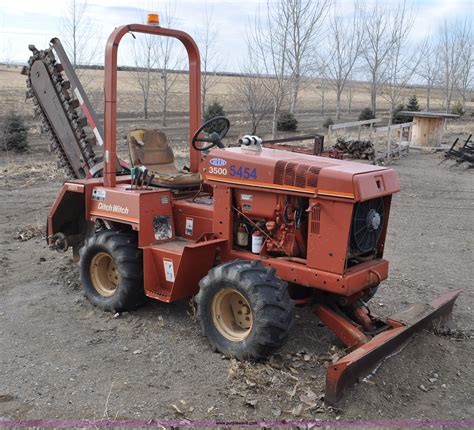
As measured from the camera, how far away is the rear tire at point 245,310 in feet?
14.1

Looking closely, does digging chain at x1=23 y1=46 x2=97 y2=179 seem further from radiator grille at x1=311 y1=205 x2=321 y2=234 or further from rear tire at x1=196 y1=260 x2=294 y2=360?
radiator grille at x1=311 y1=205 x2=321 y2=234

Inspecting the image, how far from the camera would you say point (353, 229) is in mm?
4539

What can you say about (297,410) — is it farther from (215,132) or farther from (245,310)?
(215,132)

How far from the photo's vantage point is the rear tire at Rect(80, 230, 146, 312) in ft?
17.8

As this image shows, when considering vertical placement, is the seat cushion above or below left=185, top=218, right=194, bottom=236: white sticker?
above

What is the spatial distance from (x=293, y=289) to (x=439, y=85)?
3500cm

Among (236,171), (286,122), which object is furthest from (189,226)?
(286,122)

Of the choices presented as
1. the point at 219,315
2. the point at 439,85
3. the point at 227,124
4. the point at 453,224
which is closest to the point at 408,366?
the point at 219,315

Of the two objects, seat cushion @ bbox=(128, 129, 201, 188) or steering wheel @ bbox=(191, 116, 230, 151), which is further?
seat cushion @ bbox=(128, 129, 201, 188)

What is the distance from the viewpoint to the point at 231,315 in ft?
15.8

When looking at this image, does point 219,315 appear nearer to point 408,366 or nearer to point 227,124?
point 408,366

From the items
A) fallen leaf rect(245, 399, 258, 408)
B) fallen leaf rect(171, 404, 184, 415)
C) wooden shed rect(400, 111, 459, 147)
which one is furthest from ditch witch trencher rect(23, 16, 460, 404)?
wooden shed rect(400, 111, 459, 147)

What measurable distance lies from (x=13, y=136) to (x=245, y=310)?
1482 cm

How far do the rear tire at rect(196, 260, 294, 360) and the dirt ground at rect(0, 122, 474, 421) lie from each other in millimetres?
160
